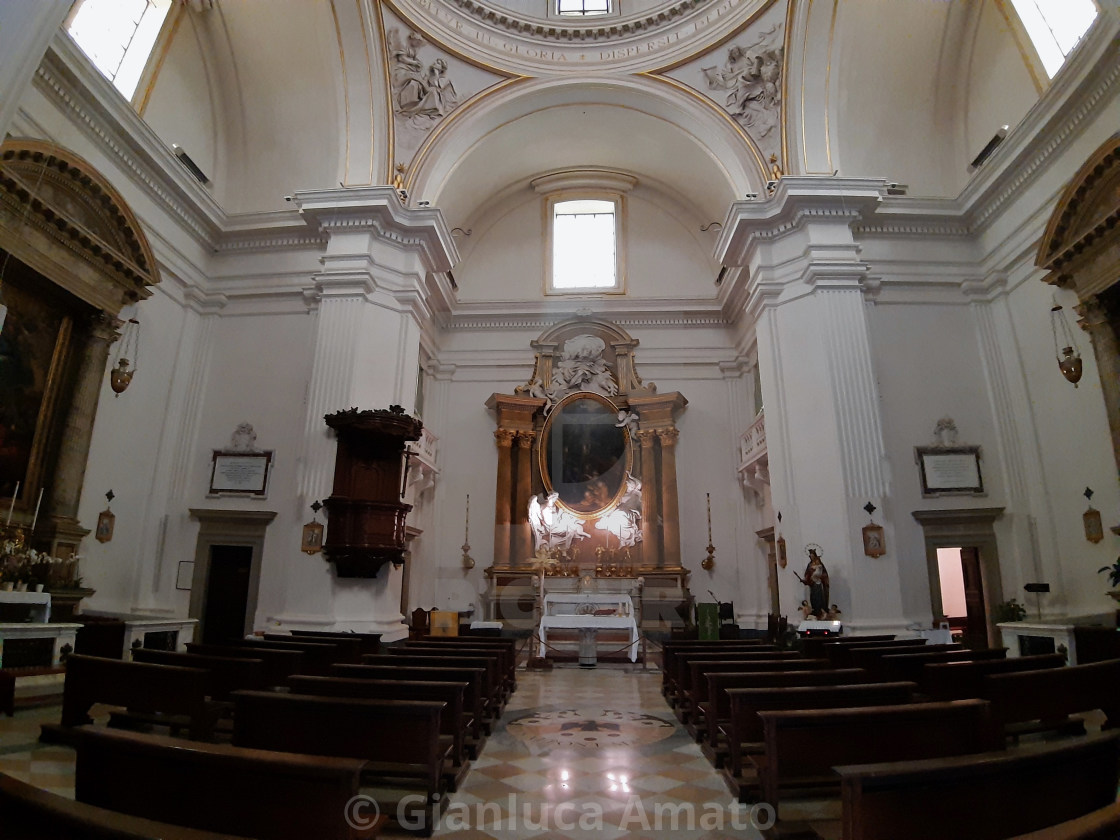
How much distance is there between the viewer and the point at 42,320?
7.85 metres

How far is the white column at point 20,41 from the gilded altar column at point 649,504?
11249mm

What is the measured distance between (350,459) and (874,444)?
7757 mm

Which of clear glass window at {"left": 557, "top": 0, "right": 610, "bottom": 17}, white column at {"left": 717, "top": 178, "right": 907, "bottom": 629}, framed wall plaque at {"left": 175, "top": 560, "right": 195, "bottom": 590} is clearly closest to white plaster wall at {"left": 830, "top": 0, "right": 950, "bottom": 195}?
white column at {"left": 717, "top": 178, "right": 907, "bottom": 629}

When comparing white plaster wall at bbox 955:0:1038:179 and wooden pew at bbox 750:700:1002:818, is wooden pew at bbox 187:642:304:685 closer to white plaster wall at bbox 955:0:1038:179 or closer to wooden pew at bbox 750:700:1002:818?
wooden pew at bbox 750:700:1002:818

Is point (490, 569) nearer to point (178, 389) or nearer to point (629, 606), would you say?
point (629, 606)

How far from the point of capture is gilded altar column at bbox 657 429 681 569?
1302cm

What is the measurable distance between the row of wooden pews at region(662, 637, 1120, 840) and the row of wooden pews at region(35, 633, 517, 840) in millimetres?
1643

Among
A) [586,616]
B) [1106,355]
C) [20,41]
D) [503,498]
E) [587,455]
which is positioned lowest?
[586,616]

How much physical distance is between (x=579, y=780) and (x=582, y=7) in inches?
567

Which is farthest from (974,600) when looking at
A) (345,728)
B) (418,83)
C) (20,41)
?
(20,41)

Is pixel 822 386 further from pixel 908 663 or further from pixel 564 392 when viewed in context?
pixel 564 392

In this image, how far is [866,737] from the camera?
311 centimetres

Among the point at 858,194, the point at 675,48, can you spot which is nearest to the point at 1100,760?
the point at 858,194

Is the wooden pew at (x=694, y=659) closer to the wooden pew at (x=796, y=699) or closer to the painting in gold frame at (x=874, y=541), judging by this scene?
the wooden pew at (x=796, y=699)
